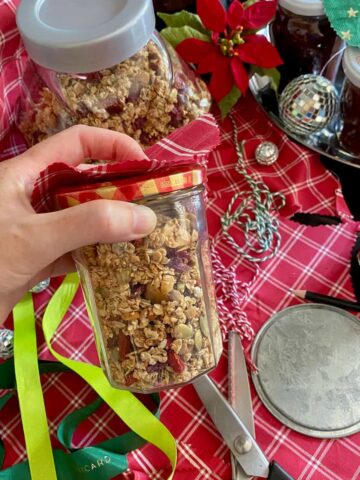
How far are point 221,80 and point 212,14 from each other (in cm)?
7

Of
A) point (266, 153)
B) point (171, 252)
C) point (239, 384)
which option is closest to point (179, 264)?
point (171, 252)

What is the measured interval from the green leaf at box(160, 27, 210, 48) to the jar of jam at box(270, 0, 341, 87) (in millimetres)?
91

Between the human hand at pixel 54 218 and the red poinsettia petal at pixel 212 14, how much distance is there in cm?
23

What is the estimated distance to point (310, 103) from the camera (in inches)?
24.4

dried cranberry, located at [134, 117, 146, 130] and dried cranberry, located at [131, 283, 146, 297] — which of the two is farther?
dried cranberry, located at [134, 117, 146, 130]

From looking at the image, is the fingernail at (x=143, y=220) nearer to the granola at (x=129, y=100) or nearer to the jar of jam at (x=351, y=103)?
the granola at (x=129, y=100)

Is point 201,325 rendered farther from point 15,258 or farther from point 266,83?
point 266,83

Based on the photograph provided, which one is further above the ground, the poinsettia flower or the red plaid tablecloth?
the poinsettia flower

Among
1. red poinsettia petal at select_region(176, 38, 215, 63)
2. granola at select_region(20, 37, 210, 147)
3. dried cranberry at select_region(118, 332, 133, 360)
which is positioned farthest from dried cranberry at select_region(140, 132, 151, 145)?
dried cranberry at select_region(118, 332, 133, 360)

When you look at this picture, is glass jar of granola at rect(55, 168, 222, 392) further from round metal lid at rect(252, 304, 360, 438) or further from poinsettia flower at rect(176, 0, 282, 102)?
poinsettia flower at rect(176, 0, 282, 102)

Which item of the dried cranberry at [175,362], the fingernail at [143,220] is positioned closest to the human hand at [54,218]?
the fingernail at [143,220]

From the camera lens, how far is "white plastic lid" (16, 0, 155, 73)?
1.61ft

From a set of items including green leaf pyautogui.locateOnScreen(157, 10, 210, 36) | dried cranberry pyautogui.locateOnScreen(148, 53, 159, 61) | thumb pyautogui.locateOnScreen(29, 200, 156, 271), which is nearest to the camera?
Answer: thumb pyautogui.locateOnScreen(29, 200, 156, 271)

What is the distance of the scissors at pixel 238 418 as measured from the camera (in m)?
0.46
